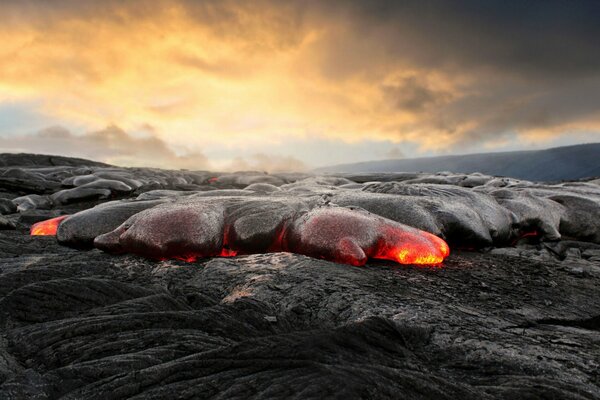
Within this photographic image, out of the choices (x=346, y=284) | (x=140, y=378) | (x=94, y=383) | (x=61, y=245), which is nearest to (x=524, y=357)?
(x=346, y=284)

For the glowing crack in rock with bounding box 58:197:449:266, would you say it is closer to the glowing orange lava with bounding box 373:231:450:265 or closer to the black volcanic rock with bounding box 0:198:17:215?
the glowing orange lava with bounding box 373:231:450:265

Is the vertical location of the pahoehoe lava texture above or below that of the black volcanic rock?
below

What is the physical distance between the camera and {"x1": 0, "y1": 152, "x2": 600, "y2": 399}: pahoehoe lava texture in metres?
1.84

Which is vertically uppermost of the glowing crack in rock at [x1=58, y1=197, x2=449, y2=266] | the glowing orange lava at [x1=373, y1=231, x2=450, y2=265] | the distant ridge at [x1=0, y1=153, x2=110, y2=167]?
the distant ridge at [x1=0, y1=153, x2=110, y2=167]

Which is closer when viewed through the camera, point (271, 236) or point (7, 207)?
point (271, 236)

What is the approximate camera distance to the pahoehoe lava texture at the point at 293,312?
6.02 ft

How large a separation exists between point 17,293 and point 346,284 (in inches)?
115

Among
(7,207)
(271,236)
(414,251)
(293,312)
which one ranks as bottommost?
(293,312)

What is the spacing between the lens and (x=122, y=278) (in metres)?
4.20

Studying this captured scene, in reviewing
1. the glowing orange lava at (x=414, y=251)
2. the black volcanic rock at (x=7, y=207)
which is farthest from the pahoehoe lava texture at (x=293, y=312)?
the black volcanic rock at (x=7, y=207)

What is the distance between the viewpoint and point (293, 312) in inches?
124

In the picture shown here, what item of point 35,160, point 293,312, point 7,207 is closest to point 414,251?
point 293,312

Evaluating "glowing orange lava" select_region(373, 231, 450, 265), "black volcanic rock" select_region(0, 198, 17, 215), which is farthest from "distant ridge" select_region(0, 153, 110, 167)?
"glowing orange lava" select_region(373, 231, 450, 265)

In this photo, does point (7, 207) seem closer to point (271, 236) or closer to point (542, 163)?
point (271, 236)
